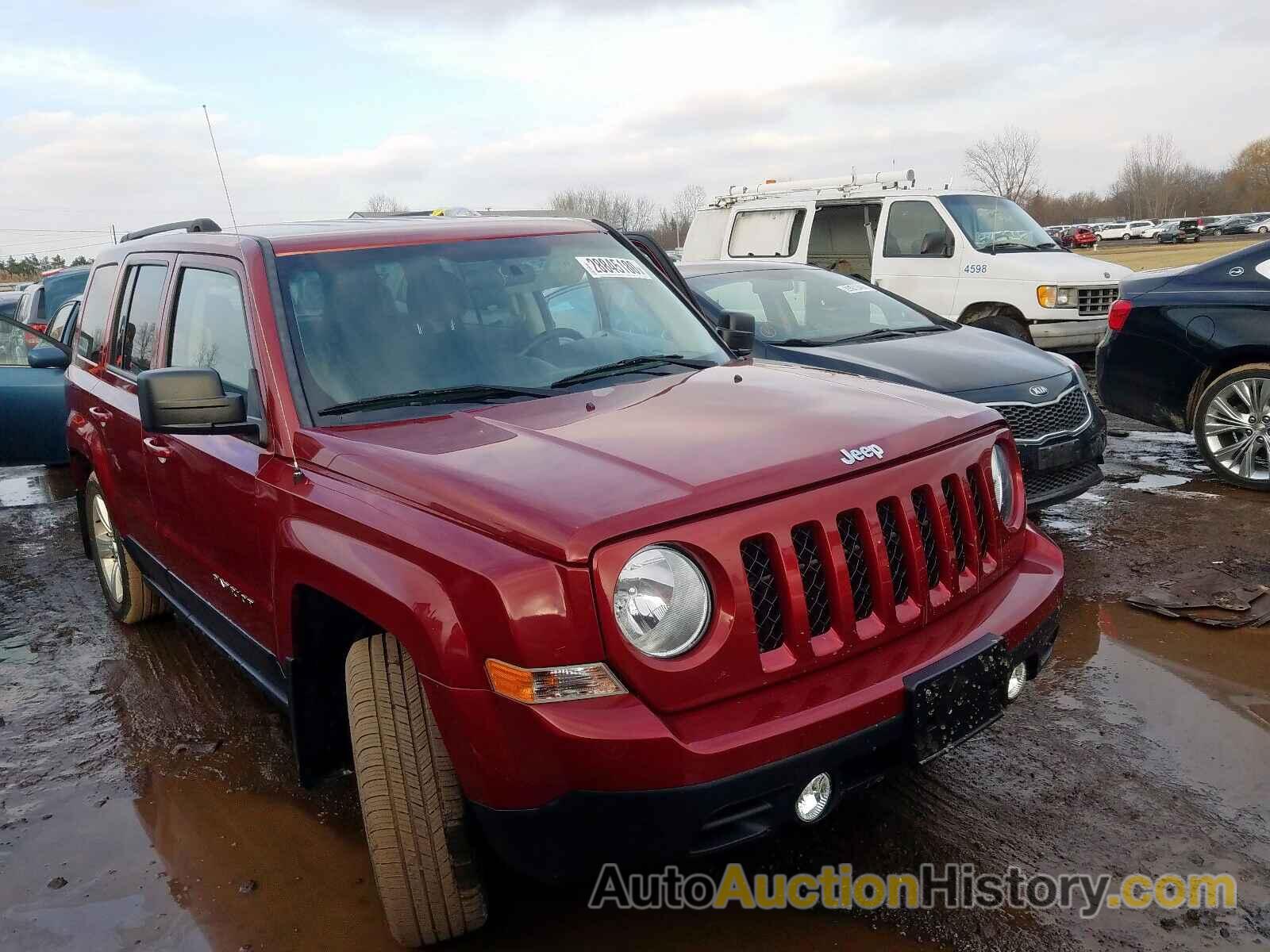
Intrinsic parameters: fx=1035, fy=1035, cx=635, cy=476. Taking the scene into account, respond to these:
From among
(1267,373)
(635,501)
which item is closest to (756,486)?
(635,501)

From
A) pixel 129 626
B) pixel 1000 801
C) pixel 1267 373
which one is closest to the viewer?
pixel 1000 801

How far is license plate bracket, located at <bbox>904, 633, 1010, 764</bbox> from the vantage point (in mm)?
2396

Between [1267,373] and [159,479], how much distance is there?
6.10 meters

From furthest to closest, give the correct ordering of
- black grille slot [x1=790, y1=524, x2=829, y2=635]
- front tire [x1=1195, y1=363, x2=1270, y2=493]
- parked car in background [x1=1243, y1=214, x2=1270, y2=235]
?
parked car in background [x1=1243, y1=214, x2=1270, y2=235], front tire [x1=1195, y1=363, x2=1270, y2=493], black grille slot [x1=790, y1=524, x2=829, y2=635]

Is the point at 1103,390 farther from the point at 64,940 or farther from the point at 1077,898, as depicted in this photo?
the point at 64,940

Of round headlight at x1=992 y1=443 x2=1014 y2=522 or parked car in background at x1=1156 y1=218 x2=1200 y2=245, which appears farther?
parked car in background at x1=1156 y1=218 x2=1200 y2=245

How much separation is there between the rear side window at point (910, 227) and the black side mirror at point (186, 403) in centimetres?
859

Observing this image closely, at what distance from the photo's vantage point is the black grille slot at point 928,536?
2.66 m

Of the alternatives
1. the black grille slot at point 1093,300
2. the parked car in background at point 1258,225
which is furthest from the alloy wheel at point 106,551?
the parked car in background at point 1258,225

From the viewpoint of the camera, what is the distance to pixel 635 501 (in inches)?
87.7

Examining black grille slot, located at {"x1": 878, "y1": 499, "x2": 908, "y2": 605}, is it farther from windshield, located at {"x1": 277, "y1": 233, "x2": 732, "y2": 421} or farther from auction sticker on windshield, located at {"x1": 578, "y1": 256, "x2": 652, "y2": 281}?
auction sticker on windshield, located at {"x1": 578, "y1": 256, "x2": 652, "y2": 281}

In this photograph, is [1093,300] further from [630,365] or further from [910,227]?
[630,365]

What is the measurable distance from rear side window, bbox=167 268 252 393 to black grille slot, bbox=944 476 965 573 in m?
2.10

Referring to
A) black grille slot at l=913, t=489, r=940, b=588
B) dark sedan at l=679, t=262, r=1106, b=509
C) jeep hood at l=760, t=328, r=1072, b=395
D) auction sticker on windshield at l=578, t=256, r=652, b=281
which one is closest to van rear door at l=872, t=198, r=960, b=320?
dark sedan at l=679, t=262, r=1106, b=509
